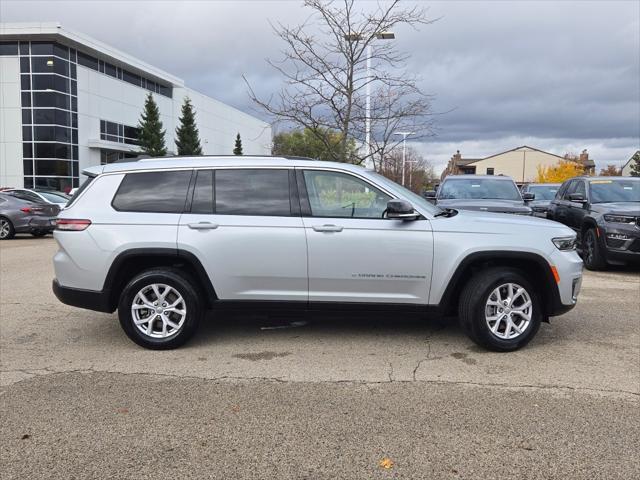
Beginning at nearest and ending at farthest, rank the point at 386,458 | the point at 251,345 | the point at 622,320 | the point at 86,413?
the point at 386,458, the point at 86,413, the point at 251,345, the point at 622,320

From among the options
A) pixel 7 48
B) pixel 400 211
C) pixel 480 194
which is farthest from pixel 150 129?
pixel 400 211

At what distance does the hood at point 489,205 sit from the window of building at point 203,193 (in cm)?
545

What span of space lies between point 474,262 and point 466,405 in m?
1.57

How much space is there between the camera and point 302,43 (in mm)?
12102

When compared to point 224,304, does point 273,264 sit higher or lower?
higher

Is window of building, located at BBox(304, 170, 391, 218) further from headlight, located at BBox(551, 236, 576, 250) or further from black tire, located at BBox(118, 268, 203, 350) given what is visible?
headlight, located at BBox(551, 236, 576, 250)

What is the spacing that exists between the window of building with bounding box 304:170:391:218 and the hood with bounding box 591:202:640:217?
6.20m

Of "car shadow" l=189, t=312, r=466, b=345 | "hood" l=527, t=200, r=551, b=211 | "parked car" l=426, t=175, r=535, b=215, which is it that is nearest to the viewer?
"car shadow" l=189, t=312, r=466, b=345

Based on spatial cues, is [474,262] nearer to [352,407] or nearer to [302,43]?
[352,407]

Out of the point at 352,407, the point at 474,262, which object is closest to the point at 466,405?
the point at 352,407

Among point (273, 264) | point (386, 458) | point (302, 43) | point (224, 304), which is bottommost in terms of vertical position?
point (386, 458)

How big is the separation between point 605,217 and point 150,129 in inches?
1803

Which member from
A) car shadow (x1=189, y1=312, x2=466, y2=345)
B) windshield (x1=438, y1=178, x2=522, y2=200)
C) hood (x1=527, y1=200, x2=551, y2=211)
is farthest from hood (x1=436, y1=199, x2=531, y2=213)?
hood (x1=527, y1=200, x2=551, y2=211)

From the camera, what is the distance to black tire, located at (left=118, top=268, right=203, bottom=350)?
16.8ft
